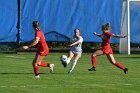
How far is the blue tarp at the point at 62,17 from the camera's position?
41.3 meters

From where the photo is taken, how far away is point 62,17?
42.1 meters

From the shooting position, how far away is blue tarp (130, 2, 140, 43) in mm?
42469

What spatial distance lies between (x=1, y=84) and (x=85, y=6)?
1027 inches

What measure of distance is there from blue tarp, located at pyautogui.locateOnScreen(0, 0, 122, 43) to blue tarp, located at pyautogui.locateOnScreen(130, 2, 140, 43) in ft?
3.06

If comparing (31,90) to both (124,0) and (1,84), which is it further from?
(124,0)

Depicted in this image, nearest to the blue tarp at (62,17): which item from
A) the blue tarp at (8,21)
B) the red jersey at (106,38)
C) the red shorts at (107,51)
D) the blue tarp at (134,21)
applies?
the blue tarp at (8,21)

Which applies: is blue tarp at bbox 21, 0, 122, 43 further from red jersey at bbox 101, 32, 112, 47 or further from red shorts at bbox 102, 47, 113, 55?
red shorts at bbox 102, 47, 113, 55

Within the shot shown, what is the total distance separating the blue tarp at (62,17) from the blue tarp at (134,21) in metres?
0.93

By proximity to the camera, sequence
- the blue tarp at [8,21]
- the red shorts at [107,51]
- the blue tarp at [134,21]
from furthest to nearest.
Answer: the blue tarp at [134,21] < the blue tarp at [8,21] < the red shorts at [107,51]

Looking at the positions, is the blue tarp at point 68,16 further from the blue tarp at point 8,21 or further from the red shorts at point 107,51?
the red shorts at point 107,51

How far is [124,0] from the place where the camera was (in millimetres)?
41938

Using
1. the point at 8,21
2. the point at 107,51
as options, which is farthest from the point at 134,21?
the point at 107,51

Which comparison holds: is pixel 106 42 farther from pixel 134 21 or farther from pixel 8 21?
pixel 134 21

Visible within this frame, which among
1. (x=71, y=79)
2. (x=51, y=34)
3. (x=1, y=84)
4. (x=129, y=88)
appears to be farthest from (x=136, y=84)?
(x=51, y=34)
